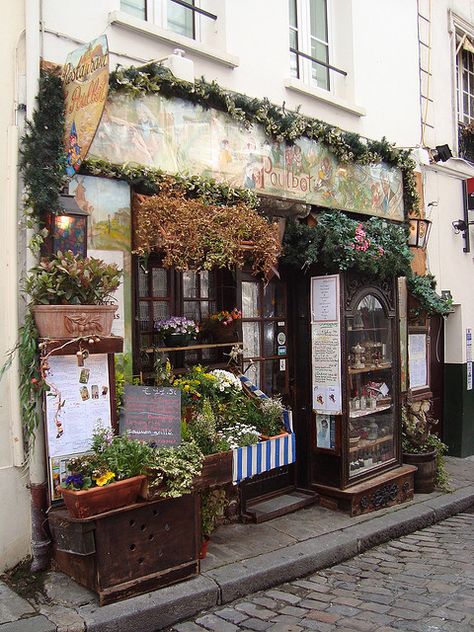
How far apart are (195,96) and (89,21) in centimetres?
114

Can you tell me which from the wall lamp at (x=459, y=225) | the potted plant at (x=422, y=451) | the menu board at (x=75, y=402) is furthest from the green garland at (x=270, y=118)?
the potted plant at (x=422, y=451)

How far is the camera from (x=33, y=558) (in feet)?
14.9

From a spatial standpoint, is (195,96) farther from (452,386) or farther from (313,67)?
(452,386)

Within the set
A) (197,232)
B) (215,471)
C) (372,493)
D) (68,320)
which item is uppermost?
(197,232)

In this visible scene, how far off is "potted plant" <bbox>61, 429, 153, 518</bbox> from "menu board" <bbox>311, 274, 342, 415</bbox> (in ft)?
8.74

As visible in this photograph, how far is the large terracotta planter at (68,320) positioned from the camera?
428 centimetres

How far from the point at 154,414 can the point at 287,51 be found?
4459 mm

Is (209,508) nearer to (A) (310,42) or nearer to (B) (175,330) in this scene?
(B) (175,330)

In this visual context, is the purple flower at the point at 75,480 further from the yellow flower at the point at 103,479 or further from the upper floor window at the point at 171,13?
the upper floor window at the point at 171,13

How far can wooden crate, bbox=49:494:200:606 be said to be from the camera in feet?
13.3

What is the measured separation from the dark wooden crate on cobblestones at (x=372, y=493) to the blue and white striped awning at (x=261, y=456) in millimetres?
1176

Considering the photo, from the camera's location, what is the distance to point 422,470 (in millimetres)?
7297

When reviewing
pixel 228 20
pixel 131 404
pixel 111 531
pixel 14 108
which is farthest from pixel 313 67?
pixel 111 531

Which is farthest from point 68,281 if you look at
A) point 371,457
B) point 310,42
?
point 310,42
